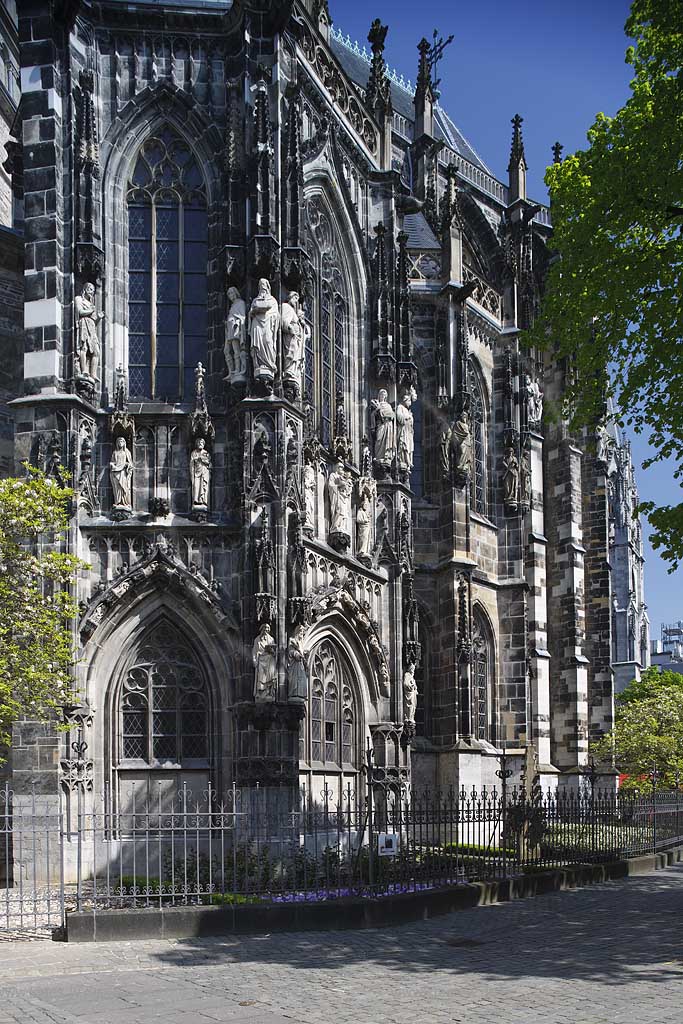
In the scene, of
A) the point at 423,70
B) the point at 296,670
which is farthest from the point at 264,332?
the point at 423,70

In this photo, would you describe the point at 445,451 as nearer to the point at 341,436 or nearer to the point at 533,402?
the point at 533,402

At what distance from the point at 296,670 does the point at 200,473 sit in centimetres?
370

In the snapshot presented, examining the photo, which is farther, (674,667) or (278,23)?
(674,667)

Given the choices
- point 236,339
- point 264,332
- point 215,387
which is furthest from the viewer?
point 215,387

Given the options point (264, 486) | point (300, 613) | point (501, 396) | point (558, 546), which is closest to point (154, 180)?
point (264, 486)

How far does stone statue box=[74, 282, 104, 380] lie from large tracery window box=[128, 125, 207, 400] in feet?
3.15

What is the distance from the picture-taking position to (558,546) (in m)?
36.8

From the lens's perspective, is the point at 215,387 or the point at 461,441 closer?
the point at 215,387

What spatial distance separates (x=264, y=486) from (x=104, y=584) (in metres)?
3.11

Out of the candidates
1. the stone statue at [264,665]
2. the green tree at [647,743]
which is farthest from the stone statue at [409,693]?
the green tree at [647,743]

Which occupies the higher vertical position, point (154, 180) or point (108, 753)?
point (154, 180)

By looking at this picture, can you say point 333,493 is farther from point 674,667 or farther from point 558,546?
point 674,667

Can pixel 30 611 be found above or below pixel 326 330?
below

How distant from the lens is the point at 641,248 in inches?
728
